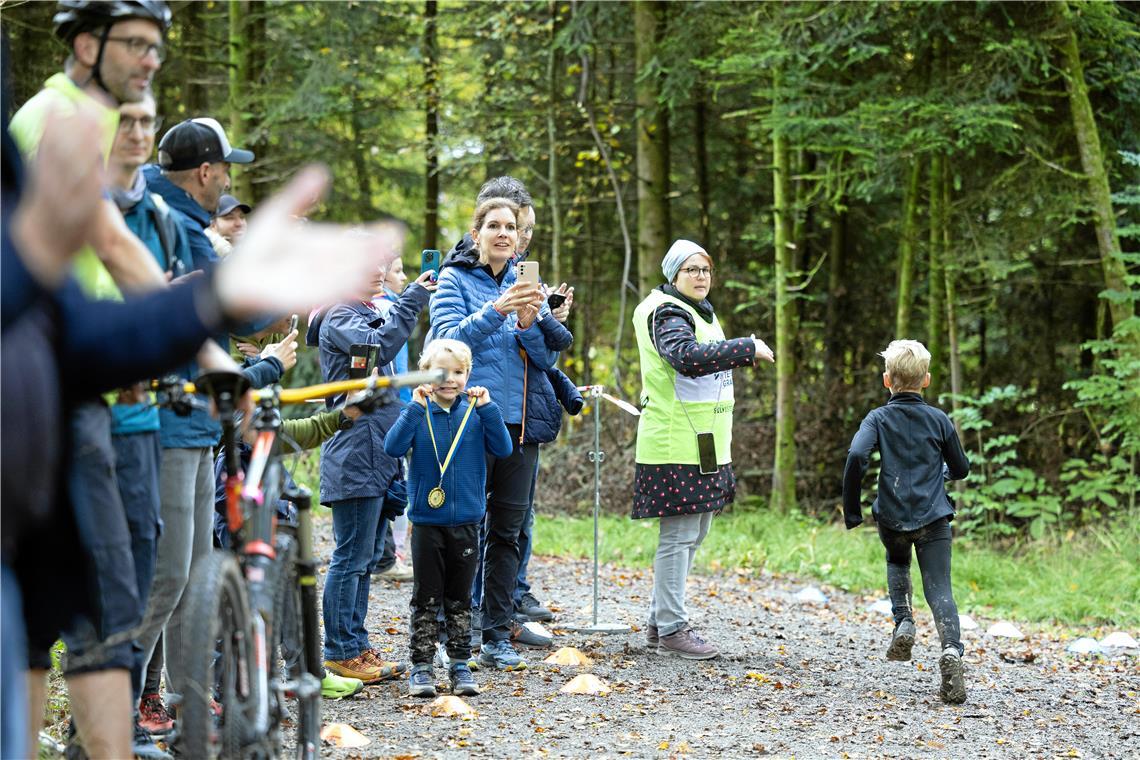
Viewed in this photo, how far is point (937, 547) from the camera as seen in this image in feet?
22.3

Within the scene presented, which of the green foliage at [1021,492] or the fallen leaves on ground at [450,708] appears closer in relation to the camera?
the fallen leaves on ground at [450,708]

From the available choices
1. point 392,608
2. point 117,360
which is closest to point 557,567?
point 392,608

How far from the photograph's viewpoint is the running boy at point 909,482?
6797 mm

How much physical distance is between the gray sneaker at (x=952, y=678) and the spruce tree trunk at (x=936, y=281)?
6.47m

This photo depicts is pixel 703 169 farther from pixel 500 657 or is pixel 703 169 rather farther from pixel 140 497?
pixel 140 497

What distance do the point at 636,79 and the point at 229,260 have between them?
13.5m

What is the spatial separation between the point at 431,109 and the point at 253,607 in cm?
1565

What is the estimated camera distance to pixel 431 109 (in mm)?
18453

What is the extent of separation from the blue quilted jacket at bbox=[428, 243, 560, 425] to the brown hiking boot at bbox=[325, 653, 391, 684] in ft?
4.87

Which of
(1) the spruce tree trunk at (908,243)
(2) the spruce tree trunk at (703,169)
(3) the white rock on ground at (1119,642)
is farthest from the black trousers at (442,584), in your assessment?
(2) the spruce tree trunk at (703,169)

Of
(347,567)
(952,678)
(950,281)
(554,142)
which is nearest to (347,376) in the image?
(347,567)

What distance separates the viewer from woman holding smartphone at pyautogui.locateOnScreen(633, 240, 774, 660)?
23.6 ft

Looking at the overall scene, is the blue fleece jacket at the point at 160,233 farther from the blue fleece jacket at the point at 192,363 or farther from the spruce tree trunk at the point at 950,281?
the spruce tree trunk at the point at 950,281

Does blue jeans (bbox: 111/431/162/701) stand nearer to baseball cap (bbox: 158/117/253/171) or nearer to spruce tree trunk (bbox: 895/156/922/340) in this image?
baseball cap (bbox: 158/117/253/171)
